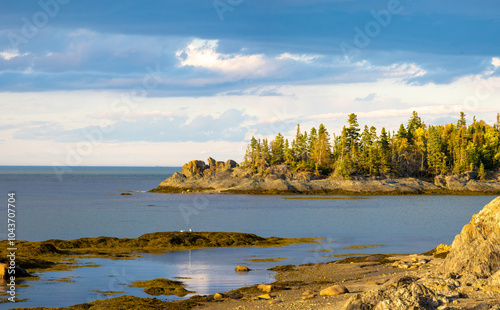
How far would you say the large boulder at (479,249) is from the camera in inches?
712

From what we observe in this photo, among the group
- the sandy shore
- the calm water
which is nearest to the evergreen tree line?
the calm water

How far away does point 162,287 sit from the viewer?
21.7 metres

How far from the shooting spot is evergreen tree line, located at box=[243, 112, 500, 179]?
131 m

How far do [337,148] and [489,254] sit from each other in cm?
12166

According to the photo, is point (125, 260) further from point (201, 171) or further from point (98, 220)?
point (201, 171)

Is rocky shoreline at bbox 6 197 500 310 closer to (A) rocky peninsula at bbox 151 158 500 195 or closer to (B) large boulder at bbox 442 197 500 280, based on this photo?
(B) large boulder at bbox 442 197 500 280

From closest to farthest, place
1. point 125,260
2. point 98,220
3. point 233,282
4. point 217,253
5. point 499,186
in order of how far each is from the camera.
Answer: point 233,282
point 125,260
point 217,253
point 98,220
point 499,186

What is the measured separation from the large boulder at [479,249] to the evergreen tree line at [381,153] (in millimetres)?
107332

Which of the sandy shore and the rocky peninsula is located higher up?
the rocky peninsula

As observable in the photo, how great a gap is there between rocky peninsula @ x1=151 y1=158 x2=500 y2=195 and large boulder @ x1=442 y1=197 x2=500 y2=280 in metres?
96.9

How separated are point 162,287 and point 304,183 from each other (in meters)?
99.6

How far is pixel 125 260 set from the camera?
98.2ft

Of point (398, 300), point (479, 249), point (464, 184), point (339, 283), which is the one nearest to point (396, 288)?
point (398, 300)

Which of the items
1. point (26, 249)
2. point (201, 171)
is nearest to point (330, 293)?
point (26, 249)
